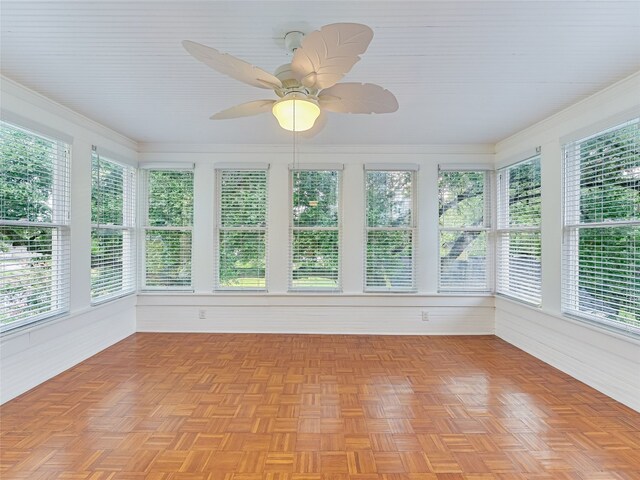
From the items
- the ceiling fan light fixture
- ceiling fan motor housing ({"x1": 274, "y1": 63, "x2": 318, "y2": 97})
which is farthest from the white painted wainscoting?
ceiling fan motor housing ({"x1": 274, "y1": 63, "x2": 318, "y2": 97})

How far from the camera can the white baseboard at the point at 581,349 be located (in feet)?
8.52

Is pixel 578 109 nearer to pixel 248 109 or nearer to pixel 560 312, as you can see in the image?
pixel 560 312

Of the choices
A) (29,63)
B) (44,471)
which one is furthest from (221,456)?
(29,63)

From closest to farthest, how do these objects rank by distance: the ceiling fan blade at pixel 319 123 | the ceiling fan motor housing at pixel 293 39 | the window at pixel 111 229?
the ceiling fan motor housing at pixel 293 39 < the ceiling fan blade at pixel 319 123 < the window at pixel 111 229

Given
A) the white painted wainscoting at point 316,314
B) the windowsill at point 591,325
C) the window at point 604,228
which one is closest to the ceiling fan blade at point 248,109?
the white painted wainscoting at point 316,314

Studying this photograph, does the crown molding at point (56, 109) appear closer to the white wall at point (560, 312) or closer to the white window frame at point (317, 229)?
the white window frame at point (317, 229)

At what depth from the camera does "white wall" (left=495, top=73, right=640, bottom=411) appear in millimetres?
2631

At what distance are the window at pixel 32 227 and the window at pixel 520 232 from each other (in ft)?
16.5

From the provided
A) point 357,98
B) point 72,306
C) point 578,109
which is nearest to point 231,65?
point 357,98

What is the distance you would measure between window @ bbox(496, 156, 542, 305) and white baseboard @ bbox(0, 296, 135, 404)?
16.3ft

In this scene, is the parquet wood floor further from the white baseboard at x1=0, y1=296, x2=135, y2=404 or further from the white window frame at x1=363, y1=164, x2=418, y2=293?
the white window frame at x1=363, y1=164, x2=418, y2=293

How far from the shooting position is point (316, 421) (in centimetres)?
232

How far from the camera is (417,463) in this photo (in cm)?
190

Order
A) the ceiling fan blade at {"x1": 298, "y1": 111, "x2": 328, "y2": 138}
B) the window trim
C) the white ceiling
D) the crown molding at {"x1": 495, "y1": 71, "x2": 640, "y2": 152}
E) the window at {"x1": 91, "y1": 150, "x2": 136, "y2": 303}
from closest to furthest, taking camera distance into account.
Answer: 1. the white ceiling
2. the ceiling fan blade at {"x1": 298, "y1": 111, "x2": 328, "y2": 138}
3. the crown molding at {"x1": 495, "y1": 71, "x2": 640, "y2": 152}
4. the window at {"x1": 91, "y1": 150, "x2": 136, "y2": 303}
5. the window trim
